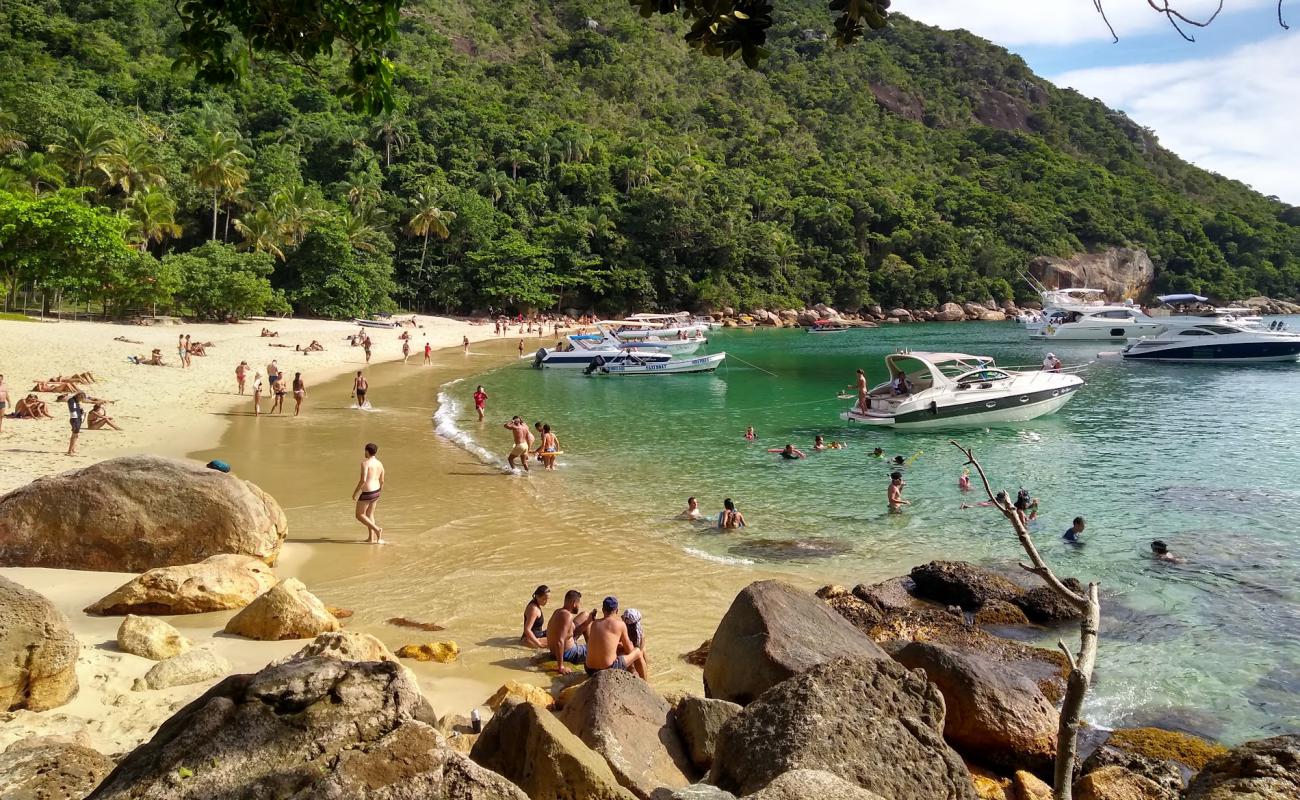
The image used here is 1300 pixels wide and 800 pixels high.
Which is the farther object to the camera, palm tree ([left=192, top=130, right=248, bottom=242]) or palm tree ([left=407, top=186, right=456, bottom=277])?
palm tree ([left=407, top=186, right=456, bottom=277])

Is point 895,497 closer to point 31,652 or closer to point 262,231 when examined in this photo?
point 31,652

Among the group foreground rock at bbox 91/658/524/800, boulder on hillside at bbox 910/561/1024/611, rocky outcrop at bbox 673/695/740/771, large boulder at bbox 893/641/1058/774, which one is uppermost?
foreground rock at bbox 91/658/524/800

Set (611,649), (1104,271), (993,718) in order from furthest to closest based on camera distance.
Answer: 1. (1104,271)
2. (611,649)
3. (993,718)

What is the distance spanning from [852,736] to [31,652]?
578 centimetres

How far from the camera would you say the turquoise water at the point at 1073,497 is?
9.89 meters

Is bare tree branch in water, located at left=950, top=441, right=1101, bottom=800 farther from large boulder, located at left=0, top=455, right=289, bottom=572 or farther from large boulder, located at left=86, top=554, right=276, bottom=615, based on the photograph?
large boulder, located at left=0, top=455, right=289, bottom=572

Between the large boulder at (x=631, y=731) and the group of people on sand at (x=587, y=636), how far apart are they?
179 cm

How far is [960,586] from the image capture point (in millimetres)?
11539

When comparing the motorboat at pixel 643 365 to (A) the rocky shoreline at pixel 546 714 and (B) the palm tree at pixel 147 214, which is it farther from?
(A) the rocky shoreline at pixel 546 714

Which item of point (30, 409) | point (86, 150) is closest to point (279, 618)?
point (30, 409)

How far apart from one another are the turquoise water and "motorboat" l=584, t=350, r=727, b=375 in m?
6.03

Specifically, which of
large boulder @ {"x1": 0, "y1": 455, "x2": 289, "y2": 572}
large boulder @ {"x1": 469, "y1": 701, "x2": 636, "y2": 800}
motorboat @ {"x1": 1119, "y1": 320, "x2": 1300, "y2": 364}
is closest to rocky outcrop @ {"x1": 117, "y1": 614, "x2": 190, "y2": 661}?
large boulder @ {"x1": 0, "y1": 455, "x2": 289, "y2": 572}

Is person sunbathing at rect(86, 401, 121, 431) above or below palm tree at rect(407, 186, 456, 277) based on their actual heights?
below

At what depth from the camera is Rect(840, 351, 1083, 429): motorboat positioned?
26094mm
